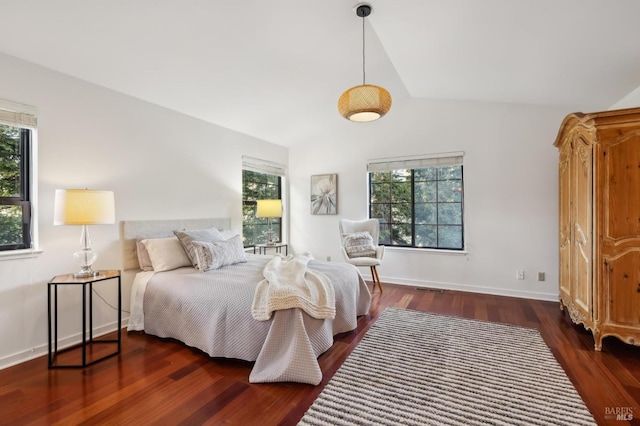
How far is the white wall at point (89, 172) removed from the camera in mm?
2334

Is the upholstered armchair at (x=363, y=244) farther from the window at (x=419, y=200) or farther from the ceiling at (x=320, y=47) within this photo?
the ceiling at (x=320, y=47)

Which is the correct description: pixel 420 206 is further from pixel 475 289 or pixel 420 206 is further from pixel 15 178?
pixel 15 178

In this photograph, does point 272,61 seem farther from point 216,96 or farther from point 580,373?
point 580,373

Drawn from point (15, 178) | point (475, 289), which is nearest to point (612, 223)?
point (475, 289)

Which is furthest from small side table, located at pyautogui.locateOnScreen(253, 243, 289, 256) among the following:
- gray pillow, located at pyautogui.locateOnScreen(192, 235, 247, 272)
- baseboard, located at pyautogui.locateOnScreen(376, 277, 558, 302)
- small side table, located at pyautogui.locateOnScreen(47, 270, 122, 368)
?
small side table, located at pyautogui.locateOnScreen(47, 270, 122, 368)

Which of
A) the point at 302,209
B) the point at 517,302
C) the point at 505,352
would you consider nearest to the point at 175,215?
the point at 302,209

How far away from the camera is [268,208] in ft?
14.9

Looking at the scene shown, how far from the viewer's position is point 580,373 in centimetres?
211

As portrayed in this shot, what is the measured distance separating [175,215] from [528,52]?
3.93 m

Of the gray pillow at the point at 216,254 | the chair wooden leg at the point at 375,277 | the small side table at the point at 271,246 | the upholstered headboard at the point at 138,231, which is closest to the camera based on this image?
the gray pillow at the point at 216,254

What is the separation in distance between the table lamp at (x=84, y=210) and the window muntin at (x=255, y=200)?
2.31 m

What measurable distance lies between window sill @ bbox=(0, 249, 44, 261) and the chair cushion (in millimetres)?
3312

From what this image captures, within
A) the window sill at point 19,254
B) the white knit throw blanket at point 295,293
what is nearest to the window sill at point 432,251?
the white knit throw blanket at point 295,293

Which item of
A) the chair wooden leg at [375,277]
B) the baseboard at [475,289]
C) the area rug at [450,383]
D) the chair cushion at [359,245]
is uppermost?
the chair cushion at [359,245]
